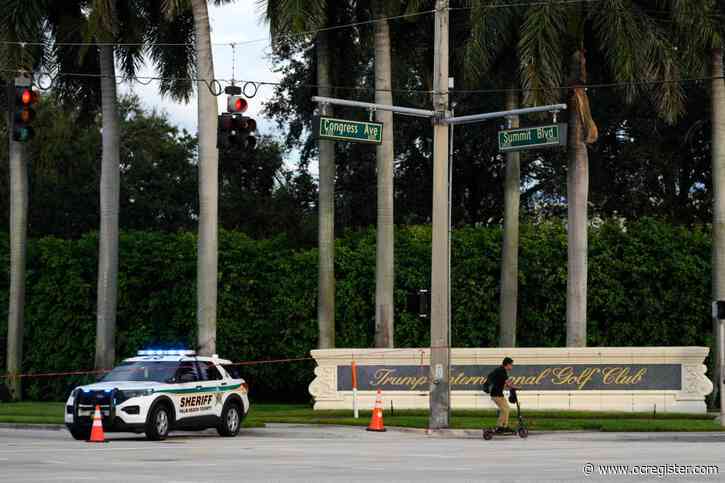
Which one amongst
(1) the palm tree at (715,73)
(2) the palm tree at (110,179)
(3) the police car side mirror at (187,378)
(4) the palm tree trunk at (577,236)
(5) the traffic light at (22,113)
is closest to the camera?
(5) the traffic light at (22,113)

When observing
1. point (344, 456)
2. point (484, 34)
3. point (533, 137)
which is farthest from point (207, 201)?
point (344, 456)

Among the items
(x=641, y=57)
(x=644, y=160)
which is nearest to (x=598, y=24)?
(x=641, y=57)

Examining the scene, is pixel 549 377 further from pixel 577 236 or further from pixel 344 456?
pixel 344 456

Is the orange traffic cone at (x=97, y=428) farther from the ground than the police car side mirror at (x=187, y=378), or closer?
closer

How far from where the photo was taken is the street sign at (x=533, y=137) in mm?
28125

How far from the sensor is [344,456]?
21281 millimetres

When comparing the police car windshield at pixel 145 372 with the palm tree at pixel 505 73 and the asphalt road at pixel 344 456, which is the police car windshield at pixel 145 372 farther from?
the palm tree at pixel 505 73

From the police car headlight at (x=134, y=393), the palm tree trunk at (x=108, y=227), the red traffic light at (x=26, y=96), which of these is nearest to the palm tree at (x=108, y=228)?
the palm tree trunk at (x=108, y=227)

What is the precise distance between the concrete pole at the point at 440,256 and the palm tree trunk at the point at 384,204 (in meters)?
8.59

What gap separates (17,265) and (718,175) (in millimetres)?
22856

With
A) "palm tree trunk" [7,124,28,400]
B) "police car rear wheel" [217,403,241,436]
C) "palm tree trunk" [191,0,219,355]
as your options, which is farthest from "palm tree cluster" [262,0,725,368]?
"palm tree trunk" [7,124,28,400]

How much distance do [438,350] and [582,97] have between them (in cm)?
1076

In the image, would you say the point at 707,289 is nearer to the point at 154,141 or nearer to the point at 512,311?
the point at 512,311

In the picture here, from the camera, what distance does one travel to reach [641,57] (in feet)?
119
